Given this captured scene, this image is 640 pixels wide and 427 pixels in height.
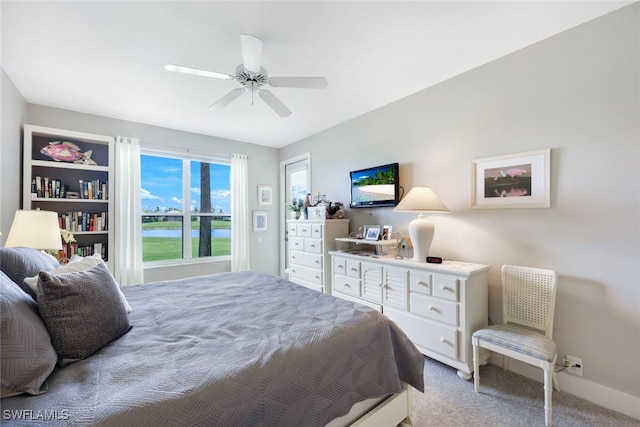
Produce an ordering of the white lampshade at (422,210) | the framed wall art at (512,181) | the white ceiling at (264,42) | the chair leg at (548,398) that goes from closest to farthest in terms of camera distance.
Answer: the chair leg at (548,398) → the white ceiling at (264,42) → the framed wall art at (512,181) → the white lampshade at (422,210)

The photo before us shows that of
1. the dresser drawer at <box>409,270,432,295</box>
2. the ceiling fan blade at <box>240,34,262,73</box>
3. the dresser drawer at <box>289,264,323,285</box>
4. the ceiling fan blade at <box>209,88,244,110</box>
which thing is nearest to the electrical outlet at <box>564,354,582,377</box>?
the dresser drawer at <box>409,270,432,295</box>

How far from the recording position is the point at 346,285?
3.20m

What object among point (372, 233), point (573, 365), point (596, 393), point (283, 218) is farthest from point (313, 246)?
point (596, 393)

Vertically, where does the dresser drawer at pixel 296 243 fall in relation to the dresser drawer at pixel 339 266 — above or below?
above

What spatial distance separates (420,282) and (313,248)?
1.64 metres

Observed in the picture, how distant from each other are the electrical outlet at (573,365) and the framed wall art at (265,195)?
172 inches

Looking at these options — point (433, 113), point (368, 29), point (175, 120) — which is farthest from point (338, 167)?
point (175, 120)

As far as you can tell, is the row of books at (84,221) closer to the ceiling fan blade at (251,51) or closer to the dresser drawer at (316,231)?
the dresser drawer at (316,231)

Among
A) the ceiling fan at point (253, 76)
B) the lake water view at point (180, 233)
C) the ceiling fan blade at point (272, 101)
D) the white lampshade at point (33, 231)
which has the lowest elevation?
the lake water view at point (180, 233)

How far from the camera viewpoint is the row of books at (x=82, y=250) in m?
3.17

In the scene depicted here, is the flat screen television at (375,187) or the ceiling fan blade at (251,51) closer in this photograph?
the ceiling fan blade at (251,51)

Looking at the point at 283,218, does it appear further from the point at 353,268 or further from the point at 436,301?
the point at 436,301

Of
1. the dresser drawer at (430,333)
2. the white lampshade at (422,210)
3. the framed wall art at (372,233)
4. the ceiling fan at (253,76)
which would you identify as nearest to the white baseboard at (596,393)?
the dresser drawer at (430,333)

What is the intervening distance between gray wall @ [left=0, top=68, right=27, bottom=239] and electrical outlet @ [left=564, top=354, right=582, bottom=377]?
4792 millimetres
